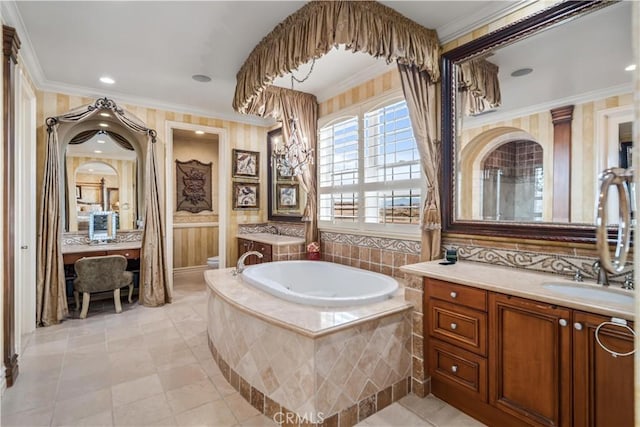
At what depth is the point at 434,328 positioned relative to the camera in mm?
2066

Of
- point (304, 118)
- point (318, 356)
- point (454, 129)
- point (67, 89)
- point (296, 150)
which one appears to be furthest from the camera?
point (304, 118)

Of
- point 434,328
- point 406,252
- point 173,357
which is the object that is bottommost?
point 173,357

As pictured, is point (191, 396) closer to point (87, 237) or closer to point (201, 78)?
point (87, 237)

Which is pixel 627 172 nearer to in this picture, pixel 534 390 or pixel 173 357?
pixel 534 390

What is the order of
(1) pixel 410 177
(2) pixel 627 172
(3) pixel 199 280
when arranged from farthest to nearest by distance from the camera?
(3) pixel 199 280 < (1) pixel 410 177 < (2) pixel 627 172

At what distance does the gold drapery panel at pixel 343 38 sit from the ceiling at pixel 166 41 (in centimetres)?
11

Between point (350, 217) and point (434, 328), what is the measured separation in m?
1.69

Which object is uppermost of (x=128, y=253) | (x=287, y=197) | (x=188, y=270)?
(x=287, y=197)

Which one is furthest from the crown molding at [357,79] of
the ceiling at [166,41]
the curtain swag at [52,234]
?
the curtain swag at [52,234]

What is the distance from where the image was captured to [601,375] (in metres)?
1.41

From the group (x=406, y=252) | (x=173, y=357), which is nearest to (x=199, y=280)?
(x=173, y=357)

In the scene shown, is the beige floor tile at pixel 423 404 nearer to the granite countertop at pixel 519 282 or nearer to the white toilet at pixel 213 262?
the granite countertop at pixel 519 282

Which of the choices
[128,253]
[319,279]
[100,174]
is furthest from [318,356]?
[100,174]

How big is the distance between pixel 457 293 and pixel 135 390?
222 centimetres
